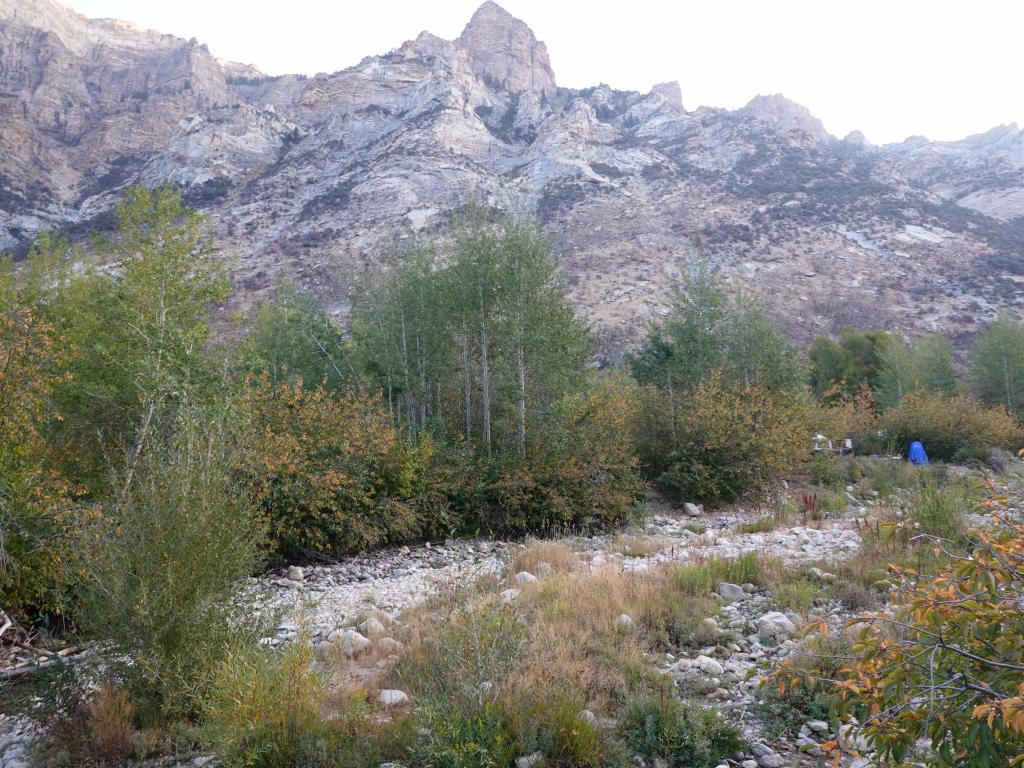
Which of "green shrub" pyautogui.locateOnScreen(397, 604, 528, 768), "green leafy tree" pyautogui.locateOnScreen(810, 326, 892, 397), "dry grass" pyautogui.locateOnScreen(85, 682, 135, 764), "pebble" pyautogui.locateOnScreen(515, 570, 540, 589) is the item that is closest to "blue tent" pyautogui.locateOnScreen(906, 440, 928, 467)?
"green leafy tree" pyautogui.locateOnScreen(810, 326, 892, 397)

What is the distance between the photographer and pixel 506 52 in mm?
111312

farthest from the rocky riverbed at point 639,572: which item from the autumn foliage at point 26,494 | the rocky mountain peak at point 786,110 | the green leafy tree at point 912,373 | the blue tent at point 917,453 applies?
the rocky mountain peak at point 786,110

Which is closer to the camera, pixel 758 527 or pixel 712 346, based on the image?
pixel 758 527

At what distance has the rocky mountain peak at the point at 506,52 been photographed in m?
107

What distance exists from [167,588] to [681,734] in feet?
12.2

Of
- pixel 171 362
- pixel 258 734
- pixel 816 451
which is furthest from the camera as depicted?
pixel 816 451

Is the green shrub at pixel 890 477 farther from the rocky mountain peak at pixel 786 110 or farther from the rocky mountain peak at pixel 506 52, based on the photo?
the rocky mountain peak at pixel 786 110

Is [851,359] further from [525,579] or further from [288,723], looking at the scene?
[288,723]

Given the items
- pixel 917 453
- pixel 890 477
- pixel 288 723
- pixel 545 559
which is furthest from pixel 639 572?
pixel 917 453

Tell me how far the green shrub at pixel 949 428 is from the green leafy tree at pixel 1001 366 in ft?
34.5

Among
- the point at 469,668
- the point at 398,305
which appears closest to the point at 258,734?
the point at 469,668

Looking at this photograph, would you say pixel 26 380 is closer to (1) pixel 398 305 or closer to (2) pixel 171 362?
(2) pixel 171 362

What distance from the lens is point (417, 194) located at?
58.5 m

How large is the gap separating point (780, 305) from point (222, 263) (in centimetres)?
A: 4442
